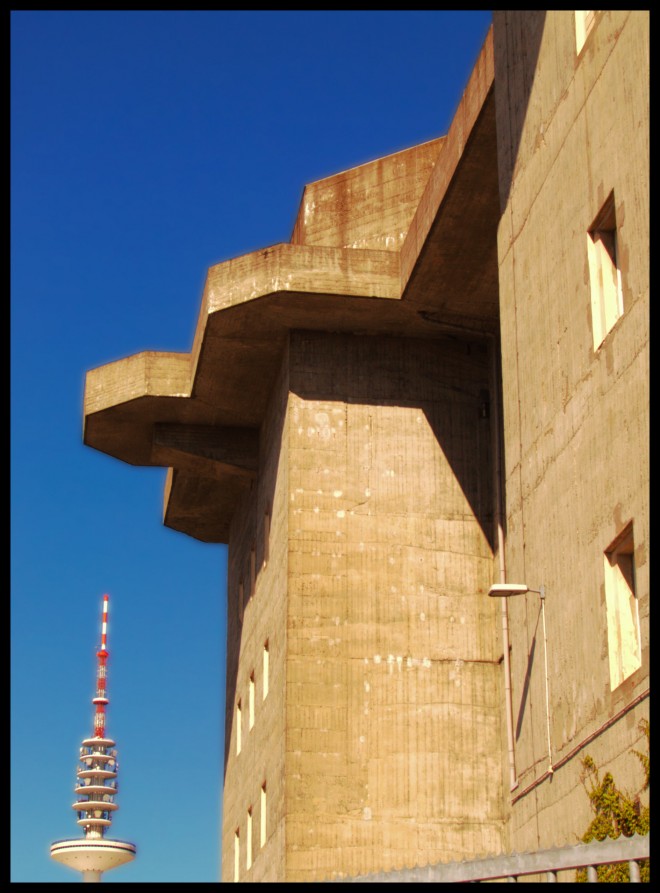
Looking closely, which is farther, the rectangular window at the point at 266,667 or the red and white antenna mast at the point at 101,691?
the red and white antenna mast at the point at 101,691

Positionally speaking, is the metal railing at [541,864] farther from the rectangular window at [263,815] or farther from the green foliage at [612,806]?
the rectangular window at [263,815]

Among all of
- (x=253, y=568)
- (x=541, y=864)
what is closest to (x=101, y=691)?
(x=253, y=568)

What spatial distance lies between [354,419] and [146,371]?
15.8 feet

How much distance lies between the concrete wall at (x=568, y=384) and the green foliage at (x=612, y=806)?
0.55 feet

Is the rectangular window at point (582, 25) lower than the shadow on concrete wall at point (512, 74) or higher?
lower

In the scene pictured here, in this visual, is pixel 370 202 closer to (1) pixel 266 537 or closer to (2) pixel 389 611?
(1) pixel 266 537

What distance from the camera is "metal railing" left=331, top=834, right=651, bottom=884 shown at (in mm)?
10062

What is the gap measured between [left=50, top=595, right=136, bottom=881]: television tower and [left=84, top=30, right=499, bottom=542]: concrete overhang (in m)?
104

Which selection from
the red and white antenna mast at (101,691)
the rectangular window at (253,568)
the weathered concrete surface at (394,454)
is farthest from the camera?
the red and white antenna mast at (101,691)

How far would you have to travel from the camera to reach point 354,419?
27844mm

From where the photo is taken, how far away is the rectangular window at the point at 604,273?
A: 16656mm

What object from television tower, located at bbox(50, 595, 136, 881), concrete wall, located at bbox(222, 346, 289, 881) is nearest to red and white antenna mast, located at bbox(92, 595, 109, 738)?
television tower, located at bbox(50, 595, 136, 881)

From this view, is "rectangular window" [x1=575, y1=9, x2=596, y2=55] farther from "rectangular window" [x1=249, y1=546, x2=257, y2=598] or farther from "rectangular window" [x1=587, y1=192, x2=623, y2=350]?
"rectangular window" [x1=249, y1=546, x2=257, y2=598]

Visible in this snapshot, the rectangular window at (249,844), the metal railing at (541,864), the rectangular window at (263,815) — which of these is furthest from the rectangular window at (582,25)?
the rectangular window at (249,844)
